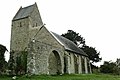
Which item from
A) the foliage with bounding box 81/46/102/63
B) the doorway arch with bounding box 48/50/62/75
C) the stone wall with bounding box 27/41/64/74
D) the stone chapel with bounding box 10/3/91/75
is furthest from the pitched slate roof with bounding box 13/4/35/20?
the foliage with bounding box 81/46/102/63

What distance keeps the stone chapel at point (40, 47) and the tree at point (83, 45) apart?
9904 mm

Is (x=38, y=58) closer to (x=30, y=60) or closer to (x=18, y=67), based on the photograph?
(x=30, y=60)

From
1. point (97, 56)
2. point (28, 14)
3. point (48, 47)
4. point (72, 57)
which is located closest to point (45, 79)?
point (48, 47)

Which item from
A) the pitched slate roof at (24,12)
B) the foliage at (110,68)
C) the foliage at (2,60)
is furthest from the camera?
the foliage at (110,68)

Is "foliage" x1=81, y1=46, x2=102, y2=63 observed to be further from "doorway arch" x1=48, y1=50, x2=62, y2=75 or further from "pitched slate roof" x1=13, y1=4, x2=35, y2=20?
"doorway arch" x1=48, y1=50, x2=62, y2=75

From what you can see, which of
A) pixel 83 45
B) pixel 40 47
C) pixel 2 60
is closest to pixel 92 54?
pixel 83 45

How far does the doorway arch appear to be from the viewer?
34.9 m

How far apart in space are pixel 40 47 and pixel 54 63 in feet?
20.8

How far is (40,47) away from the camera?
30.2 metres

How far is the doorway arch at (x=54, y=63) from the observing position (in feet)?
115

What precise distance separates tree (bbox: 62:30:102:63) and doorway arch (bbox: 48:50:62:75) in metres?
26.5

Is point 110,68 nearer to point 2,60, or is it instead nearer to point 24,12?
point 24,12

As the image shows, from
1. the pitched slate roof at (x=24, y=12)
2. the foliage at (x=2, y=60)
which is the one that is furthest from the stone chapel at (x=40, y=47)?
the foliage at (x=2, y=60)

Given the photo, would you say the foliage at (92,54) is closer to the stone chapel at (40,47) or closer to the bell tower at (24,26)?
the stone chapel at (40,47)
